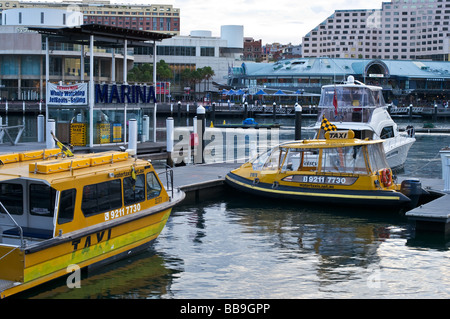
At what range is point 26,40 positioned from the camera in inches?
3912

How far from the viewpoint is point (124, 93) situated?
29.3m

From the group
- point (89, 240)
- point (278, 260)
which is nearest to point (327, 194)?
point (278, 260)

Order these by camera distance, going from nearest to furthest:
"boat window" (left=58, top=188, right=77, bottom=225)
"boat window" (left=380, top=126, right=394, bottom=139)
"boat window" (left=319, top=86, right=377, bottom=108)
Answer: "boat window" (left=58, top=188, right=77, bottom=225) → "boat window" (left=319, top=86, right=377, bottom=108) → "boat window" (left=380, top=126, right=394, bottom=139)

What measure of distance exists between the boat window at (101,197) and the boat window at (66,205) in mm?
330

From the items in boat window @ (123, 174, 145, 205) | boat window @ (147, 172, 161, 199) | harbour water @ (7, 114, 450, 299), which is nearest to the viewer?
harbour water @ (7, 114, 450, 299)

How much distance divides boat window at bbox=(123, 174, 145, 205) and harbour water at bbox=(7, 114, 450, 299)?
1496 mm

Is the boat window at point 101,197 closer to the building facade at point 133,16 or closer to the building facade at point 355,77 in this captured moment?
the building facade at point 355,77

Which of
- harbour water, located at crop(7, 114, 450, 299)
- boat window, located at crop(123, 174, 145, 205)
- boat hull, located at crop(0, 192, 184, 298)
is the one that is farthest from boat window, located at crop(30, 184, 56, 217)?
boat window, located at crop(123, 174, 145, 205)

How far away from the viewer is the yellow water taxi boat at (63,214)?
12320 millimetres

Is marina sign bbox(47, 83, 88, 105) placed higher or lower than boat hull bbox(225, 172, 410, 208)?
higher

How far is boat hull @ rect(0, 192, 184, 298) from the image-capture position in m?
12.1

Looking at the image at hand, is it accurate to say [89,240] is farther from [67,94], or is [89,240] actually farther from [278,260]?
[67,94]

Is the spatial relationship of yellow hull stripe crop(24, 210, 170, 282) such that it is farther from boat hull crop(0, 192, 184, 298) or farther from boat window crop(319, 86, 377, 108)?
boat window crop(319, 86, 377, 108)
